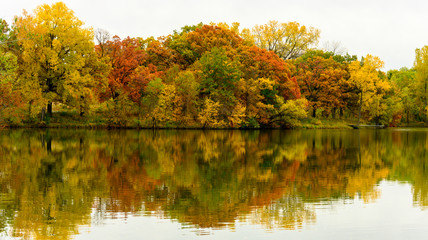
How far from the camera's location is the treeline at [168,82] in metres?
45.5

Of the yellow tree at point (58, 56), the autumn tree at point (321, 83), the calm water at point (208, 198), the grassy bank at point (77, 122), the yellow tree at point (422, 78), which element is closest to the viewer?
the calm water at point (208, 198)

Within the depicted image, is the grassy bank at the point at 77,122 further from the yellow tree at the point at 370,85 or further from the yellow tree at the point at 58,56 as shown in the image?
the yellow tree at the point at 370,85

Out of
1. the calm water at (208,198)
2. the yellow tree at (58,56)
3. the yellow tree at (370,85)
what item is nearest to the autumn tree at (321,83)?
the yellow tree at (370,85)

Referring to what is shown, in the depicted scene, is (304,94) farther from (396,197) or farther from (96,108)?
(396,197)

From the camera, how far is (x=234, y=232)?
810 centimetres

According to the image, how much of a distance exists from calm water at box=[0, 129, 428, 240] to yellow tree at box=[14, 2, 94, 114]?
28699 millimetres

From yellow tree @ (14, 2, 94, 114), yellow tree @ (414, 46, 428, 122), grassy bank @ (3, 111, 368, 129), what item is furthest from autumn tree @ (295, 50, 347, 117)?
yellow tree @ (14, 2, 94, 114)

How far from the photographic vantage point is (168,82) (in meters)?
53.6

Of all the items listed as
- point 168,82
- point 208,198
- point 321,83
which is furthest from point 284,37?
point 208,198

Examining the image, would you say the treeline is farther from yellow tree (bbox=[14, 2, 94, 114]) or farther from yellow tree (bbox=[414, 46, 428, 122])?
yellow tree (bbox=[414, 46, 428, 122])

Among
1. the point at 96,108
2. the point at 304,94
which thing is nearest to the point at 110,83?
the point at 96,108

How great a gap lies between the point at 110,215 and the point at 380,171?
1276cm

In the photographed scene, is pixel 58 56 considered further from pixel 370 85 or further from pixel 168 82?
pixel 370 85

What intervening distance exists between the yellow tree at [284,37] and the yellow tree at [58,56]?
131 feet
